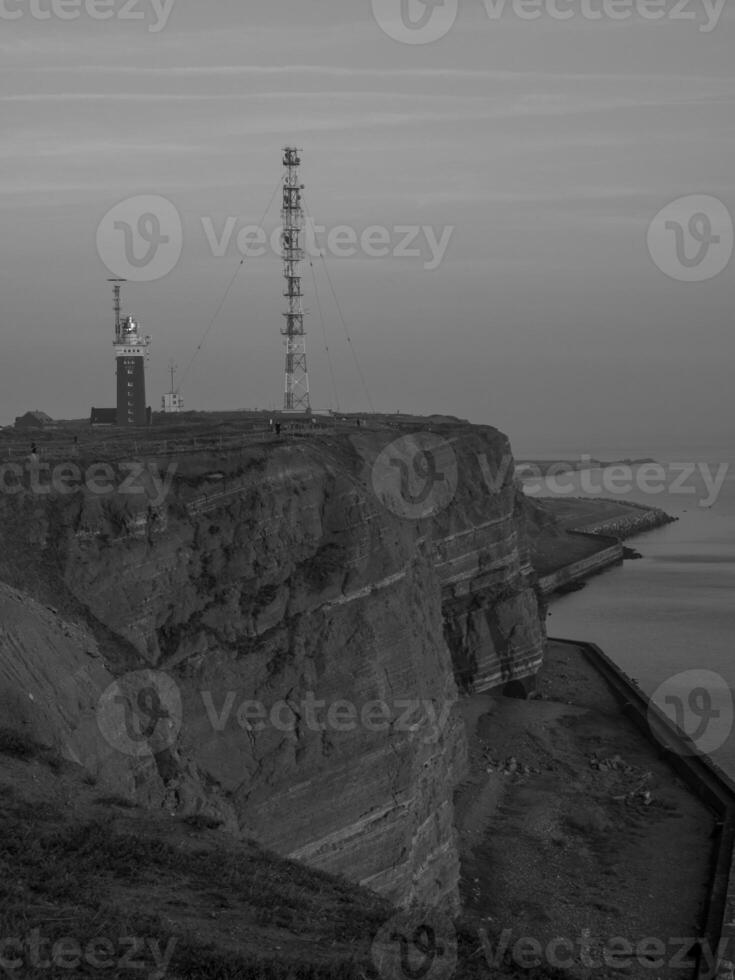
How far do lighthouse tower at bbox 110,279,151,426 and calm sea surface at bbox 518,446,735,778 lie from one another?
23.0m

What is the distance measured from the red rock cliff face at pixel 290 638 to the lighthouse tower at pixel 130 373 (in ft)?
55.4

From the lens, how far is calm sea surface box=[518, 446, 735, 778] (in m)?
41.8

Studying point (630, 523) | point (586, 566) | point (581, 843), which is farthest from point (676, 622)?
point (630, 523)

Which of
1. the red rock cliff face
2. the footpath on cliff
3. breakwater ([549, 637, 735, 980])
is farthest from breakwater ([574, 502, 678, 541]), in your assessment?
the red rock cliff face

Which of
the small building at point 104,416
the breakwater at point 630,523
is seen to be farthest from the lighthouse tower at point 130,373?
the breakwater at point 630,523

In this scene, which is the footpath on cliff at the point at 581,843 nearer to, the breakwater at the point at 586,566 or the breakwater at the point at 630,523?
the breakwater at the point at 586,566

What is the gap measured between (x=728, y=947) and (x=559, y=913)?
363 centimetres

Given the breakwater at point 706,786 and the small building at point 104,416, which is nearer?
the breakwater at point 706,786

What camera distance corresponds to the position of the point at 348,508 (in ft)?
81.8

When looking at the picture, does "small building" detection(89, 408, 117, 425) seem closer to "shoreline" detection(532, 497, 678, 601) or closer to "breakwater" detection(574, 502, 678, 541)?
"shoreline" detection(532, 497, 678, 601)

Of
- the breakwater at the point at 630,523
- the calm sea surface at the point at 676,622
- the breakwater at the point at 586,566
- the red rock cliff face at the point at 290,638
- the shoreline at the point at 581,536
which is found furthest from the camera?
the breakwater at the point at 630,523

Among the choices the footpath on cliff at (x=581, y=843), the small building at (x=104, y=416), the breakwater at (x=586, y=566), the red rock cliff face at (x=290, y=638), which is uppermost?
the small building at (x=104, y=416)

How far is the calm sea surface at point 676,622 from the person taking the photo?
41.8 metres

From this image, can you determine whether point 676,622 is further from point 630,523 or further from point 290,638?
point 630,523
